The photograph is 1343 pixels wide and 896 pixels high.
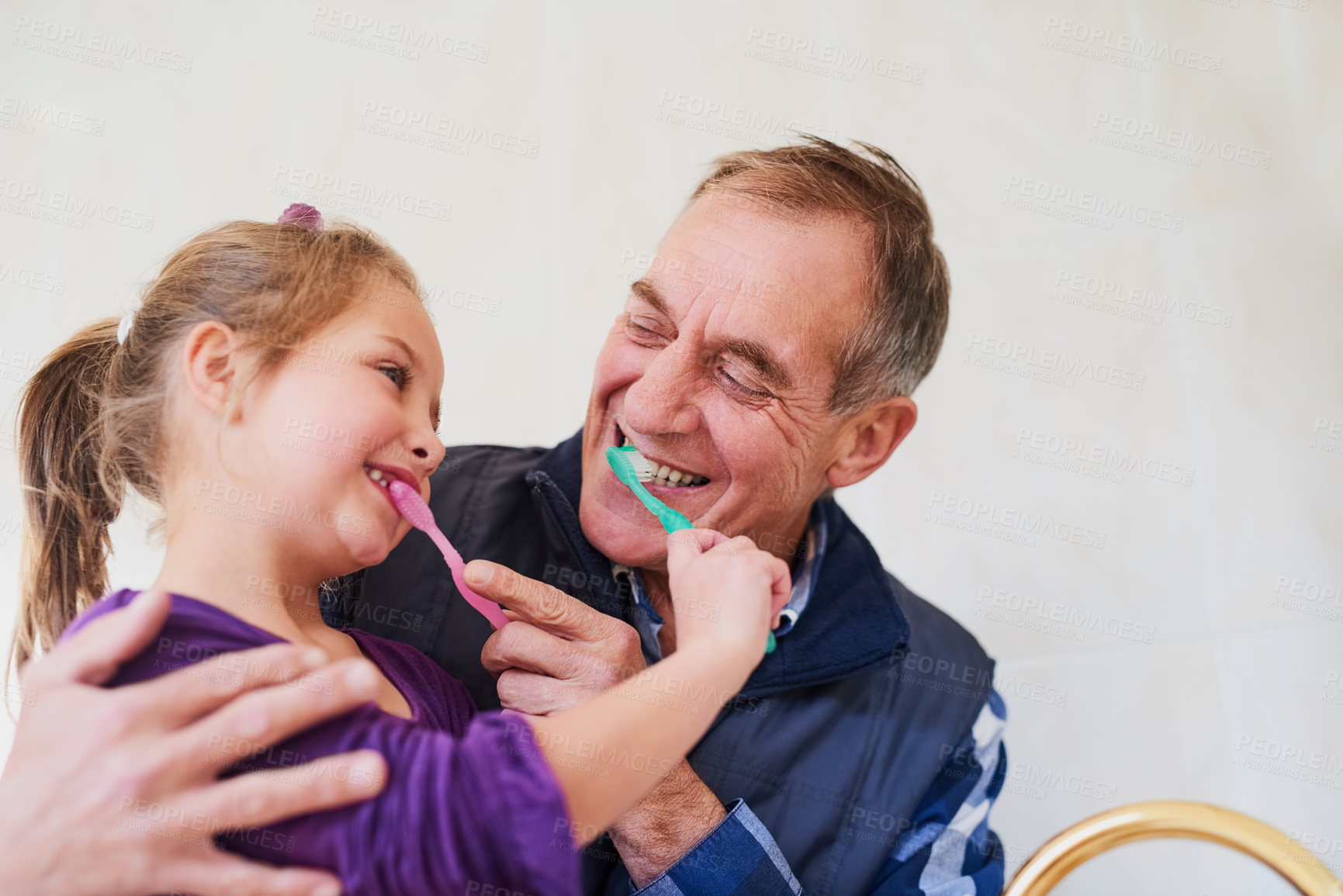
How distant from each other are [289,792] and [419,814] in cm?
10

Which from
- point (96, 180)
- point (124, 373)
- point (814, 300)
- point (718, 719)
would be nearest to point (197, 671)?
point (124, 373)

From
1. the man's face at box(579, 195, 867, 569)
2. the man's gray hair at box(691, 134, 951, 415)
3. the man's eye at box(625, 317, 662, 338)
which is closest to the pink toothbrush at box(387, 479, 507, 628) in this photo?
the man's face at box(579, 195, 867, 569)

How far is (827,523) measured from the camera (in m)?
1.60

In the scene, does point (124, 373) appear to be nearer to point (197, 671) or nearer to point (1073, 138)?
point (197, 671)

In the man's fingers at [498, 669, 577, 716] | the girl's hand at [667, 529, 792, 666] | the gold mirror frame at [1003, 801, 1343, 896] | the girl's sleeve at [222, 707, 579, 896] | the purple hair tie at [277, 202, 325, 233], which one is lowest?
the gold mirror frame at [1003, 801, 1343, 896]

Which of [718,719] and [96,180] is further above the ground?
[96,180]

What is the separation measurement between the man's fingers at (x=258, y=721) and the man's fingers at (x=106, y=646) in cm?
8

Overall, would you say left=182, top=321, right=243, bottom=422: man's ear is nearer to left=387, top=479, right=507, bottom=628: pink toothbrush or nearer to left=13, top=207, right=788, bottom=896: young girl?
left=13, top=207, right=788, bottom=896: young girl

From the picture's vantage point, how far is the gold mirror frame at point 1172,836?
1.41m

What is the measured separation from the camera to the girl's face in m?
0.93

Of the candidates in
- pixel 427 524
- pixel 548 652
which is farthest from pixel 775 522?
pixel 427 524

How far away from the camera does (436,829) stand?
29.5 inches

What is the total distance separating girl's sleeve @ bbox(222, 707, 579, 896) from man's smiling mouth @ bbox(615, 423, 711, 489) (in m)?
0.63

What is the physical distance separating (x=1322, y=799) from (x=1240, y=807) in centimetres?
15
